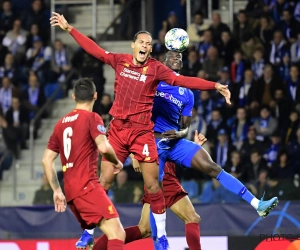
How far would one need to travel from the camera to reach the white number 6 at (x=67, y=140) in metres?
8.27

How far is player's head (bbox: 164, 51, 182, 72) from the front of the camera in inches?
387

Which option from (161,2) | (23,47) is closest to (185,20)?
(161,2)

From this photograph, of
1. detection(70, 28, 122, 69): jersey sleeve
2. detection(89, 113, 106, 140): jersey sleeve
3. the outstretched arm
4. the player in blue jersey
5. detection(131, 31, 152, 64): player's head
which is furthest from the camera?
the player in blue jersey

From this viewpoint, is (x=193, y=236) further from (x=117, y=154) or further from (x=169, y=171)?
(x=117, y=154)

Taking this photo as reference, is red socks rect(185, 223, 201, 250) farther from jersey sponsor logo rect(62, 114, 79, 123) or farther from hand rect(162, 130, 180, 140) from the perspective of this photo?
jersey sponsor logo rect(62, 114, 79, 123)

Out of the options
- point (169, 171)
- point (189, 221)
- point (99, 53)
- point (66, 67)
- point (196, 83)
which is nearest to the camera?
point (196, 83)

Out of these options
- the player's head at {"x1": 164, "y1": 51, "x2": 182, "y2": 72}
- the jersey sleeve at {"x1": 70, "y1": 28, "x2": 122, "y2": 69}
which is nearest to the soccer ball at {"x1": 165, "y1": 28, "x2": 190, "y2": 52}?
the player's head at {"x1": 164, "y1": 51, "x2": 182, "y2": 72}

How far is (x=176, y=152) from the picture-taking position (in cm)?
966

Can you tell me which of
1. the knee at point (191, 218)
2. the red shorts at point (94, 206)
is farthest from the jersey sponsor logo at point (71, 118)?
the knee at point (191, 218)

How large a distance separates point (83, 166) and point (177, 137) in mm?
1633

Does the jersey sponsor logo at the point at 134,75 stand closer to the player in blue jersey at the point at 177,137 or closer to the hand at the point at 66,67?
the player in blue jersey at the point at 177,137

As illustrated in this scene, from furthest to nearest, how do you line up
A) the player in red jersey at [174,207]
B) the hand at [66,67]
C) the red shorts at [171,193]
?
the hand at [66,67], the red shorts at [171,193], the player in red jersey at [174,207]

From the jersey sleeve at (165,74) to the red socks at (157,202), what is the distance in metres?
1.10

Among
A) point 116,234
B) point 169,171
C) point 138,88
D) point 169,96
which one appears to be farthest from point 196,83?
point 116,234
